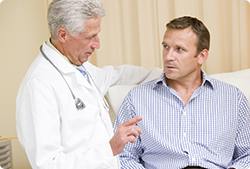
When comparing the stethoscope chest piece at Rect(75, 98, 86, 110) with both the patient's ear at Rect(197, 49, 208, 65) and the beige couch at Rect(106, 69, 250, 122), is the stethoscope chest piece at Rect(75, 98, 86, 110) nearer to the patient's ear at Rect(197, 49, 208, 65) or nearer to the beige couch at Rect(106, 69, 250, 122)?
the beige couch at Rect(106, 69, 250, 122)

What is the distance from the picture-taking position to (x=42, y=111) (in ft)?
3.28

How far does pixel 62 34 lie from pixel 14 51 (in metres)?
1.36

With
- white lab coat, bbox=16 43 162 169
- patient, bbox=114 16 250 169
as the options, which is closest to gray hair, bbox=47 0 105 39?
white lab coat, bbox=16 43 162 169

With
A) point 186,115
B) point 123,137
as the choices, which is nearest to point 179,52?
point 186,115

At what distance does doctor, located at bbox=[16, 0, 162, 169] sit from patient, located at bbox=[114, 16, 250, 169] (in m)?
0.30

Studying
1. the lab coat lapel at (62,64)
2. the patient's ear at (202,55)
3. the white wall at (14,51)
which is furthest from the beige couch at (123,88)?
the white wall at (14,51)

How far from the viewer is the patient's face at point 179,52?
150 centimetres

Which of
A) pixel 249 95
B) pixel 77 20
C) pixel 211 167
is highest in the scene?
pixel 77 20

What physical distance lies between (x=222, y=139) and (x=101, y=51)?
1107 mm

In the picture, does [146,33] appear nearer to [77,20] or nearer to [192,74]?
[192,74]

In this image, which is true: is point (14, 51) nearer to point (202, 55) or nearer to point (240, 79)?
point (202, 55)

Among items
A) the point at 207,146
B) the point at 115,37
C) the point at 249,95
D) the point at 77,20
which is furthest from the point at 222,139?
the point at 115,37

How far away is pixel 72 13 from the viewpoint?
111 centimetres

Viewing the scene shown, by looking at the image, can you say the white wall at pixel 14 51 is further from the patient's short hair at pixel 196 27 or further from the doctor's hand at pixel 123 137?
the doctor's hand at pixel 123 137
